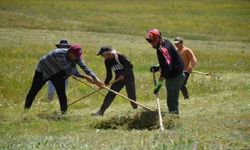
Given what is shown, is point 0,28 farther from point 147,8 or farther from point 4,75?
point 147,8

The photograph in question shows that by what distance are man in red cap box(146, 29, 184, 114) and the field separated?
46 cm

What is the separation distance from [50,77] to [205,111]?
12.2 feet

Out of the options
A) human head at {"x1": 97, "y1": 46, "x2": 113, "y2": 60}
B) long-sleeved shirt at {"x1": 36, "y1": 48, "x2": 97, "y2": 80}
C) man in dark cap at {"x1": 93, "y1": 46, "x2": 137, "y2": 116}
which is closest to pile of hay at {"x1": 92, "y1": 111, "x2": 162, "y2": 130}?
long-sleeved shirt at {"x1": 36, "y1": 48, "x2": 97, "y2": 80}

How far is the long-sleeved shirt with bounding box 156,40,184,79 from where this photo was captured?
1128cm

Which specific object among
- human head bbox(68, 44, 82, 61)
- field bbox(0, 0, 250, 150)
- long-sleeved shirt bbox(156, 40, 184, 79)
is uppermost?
long-sleeved shirt bbox(156, 40, 184, 79)

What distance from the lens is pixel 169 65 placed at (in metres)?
11.4

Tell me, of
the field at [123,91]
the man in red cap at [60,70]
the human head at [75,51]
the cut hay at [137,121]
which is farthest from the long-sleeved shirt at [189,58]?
the cut hay at [137,121]

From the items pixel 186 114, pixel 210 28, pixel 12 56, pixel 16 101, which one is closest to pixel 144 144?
pixel 186 114

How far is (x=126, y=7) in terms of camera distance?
2761 inches

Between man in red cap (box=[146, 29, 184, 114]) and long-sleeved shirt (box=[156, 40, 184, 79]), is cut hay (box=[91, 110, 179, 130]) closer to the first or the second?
man in red cap (box=[146, 29, 184, 114])

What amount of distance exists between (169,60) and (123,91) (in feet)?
29.1

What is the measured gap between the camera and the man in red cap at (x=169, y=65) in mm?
11172

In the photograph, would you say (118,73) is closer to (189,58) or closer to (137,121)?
(137,121)

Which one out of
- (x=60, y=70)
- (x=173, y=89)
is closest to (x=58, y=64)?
(x=60, y=70)
